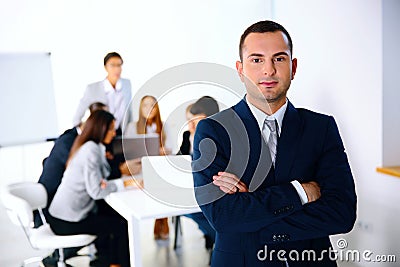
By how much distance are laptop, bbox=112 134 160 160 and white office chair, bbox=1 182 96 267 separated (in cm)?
46

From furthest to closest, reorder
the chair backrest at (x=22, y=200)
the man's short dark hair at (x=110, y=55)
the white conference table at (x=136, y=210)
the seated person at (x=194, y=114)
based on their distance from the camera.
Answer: the man's short dark hair at (x=110, y=55) → the chair backrest at (x=22, y=200) → the white conference table at (x=136, y=210) → the seated person at (x=194, y=114)

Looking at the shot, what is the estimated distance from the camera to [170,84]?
6.73 ft

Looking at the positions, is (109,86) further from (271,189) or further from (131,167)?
(271,189)

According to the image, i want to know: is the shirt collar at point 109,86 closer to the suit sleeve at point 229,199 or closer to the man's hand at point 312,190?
the suit sleeve at point 229,199

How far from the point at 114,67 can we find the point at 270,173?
131 centimetres

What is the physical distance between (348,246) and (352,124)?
74cm

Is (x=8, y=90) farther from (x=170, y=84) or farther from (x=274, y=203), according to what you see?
(x=274, y=203)

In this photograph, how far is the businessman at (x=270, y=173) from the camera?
1.30 m

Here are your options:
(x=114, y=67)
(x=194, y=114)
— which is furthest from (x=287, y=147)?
(x=114, y=67)

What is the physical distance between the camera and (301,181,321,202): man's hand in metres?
1.32

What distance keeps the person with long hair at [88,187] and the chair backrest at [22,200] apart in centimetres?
11

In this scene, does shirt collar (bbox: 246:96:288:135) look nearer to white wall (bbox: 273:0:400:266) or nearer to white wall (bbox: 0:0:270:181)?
white wall (bbox: 0:0:270:181)

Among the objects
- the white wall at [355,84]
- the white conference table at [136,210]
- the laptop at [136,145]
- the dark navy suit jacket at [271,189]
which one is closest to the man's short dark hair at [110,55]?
the laptop at [136,145]

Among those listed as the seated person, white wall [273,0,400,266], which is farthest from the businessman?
white wall [273,0,400,266]
